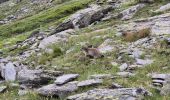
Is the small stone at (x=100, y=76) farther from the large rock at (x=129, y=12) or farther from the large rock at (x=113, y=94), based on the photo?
the large rock at (x=129, y=12)

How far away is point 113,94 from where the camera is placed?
15094 mm

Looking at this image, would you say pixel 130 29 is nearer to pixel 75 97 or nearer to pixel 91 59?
pixel 91 59

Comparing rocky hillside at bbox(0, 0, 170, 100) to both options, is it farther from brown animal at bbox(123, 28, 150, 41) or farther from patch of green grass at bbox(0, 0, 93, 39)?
patch of green grass at bbox(0, 0, 93, 39)

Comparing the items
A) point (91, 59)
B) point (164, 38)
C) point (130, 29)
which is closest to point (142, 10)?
point (130, 29)

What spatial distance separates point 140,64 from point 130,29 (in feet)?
33.3

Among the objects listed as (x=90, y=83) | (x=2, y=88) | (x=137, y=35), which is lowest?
(x=137, y=35)

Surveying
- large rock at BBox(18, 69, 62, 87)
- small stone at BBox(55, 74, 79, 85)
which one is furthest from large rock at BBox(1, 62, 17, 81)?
small stone at BBox(55, 74, 79, 85)

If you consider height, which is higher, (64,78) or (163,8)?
(64,78)

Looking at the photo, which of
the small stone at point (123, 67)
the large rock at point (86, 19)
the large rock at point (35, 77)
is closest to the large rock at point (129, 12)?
the large rock at point (86, 19)

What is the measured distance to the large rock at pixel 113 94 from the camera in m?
14.7

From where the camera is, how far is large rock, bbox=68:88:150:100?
14.7m

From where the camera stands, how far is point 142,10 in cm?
3988

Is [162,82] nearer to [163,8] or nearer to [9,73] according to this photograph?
[9,73]

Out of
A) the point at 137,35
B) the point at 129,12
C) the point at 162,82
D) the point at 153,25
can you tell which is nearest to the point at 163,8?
the point at 129,12
